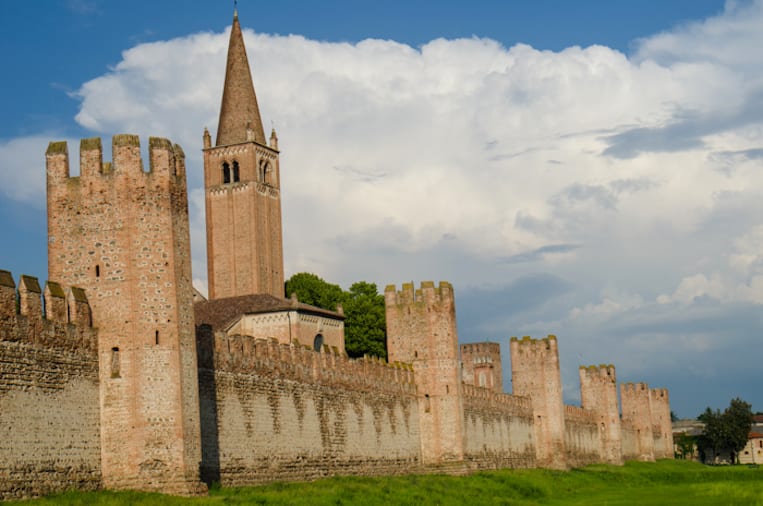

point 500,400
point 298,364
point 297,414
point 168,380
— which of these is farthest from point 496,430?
point 168,380

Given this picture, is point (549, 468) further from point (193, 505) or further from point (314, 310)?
point (193, 505)

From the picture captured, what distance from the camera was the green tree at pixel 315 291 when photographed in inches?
3081

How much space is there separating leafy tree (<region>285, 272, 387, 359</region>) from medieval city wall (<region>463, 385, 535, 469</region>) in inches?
580

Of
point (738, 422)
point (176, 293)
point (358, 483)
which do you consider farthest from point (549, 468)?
point (738, 422)

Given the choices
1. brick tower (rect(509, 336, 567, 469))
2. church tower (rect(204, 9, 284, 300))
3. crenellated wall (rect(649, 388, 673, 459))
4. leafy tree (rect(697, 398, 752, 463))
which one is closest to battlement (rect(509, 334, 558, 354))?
brick tower (rect(509, 336, 567, 469))

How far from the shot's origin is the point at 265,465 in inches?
1308

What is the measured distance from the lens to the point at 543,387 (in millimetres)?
63250

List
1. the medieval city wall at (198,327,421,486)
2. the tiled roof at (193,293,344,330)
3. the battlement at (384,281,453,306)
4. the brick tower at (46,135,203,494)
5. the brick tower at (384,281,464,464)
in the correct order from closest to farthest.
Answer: the brick tower at (46,135,203,494), the medieval city wall at (198,327,421,486), the brick tower at (384,281,464,464), the battlement at (384,281,453,306), the tiled roof at (193,293,344,330)

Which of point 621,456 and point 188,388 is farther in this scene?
point 621,456

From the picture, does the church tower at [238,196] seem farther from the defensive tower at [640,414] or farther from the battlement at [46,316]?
the battlement at [46,316]

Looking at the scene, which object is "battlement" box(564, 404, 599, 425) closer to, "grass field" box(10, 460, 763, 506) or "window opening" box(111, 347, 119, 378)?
"grass field" box(10, 460, 763, 506)

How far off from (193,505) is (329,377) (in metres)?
14.7

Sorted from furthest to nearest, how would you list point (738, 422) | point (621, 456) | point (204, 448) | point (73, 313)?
1. point (738, 422)
2. point (621, 456)
3. point (204, 448)
4. point (73, 313)

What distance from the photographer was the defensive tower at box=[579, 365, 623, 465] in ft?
255
